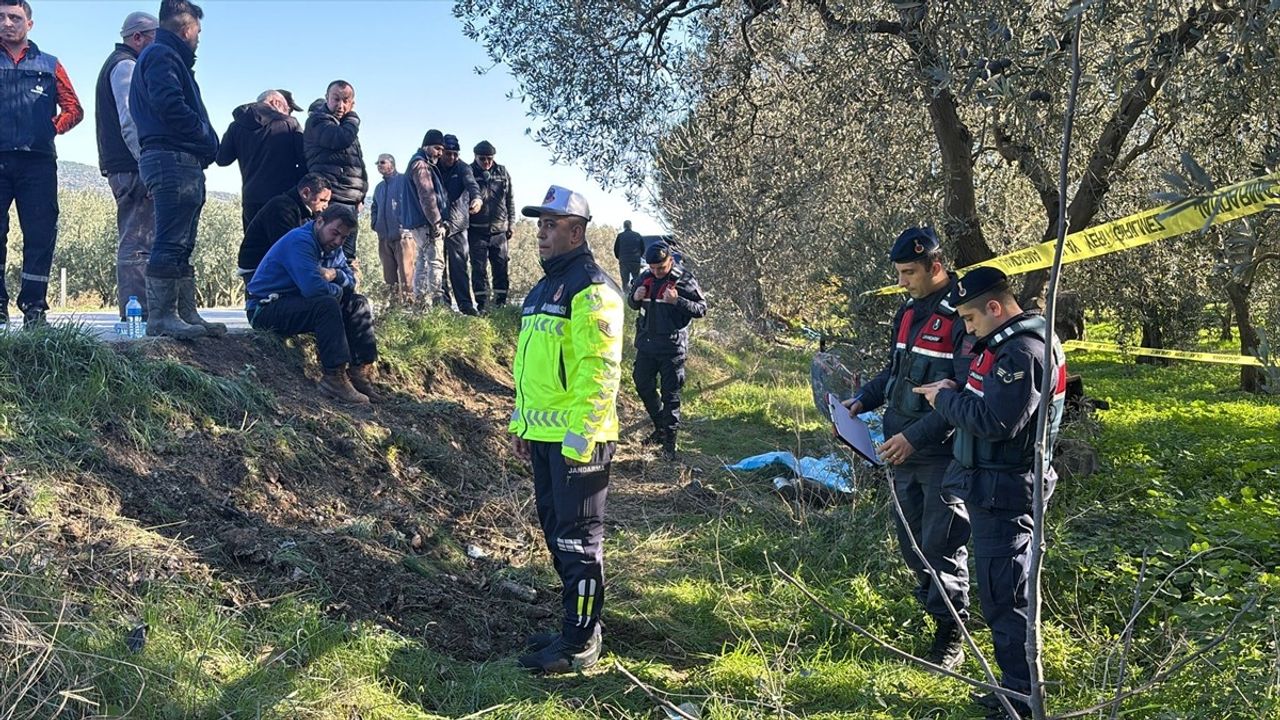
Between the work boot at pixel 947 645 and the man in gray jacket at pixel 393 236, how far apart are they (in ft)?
21.8

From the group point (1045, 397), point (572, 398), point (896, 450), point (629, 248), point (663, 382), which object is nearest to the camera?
point (1045, 397)

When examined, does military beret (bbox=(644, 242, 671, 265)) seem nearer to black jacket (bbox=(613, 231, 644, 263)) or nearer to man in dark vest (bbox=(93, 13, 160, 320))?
man in dark vest (bbox=(93, 13, 160, 320))

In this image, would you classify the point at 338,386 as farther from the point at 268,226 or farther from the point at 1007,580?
the point at 1007,580

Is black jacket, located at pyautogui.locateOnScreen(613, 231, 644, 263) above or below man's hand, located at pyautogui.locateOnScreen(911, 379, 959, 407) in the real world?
above

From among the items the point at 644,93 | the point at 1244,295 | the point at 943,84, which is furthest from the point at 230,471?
the point at 1244,295

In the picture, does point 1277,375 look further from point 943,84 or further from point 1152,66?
point 1152,66

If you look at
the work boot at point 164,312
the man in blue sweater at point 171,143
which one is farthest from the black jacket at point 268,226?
the work boot at point 164,312

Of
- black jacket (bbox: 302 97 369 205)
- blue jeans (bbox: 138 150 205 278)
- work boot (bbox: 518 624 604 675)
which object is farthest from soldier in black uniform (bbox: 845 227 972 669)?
black jacket (bbox: 302 97 369 205)

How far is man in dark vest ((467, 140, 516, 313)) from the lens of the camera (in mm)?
10977

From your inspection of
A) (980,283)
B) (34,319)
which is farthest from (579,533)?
(34,319)

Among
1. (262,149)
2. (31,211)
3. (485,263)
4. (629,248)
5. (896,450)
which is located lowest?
(896,450)

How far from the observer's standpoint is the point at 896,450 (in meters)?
4.05

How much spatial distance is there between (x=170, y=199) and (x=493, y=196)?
5393 millimetres

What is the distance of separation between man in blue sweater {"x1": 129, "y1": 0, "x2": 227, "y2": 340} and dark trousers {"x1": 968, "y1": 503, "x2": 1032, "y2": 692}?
4992 mm
